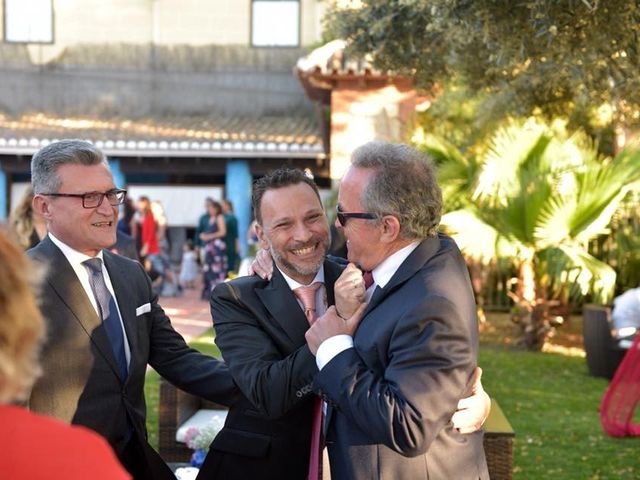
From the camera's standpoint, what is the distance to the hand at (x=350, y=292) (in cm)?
289

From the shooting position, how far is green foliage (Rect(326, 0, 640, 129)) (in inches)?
228

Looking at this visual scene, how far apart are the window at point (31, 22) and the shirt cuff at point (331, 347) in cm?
2620

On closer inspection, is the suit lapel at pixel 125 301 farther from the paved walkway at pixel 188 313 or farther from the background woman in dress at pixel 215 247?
the background woman in dress at pixel 215 247

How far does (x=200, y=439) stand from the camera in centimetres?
537

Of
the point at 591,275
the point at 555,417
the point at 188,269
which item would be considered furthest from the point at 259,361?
the point at 188,269

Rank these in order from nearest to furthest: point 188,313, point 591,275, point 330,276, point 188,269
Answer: point 330,276 < point 591,275 < point 188,313 < point 188,269

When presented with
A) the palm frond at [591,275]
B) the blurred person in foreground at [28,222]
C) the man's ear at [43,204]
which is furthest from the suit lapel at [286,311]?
the palm frond at [591,275]

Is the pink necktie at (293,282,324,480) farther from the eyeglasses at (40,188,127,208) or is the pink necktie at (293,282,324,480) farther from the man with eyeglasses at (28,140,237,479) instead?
the eyeglasses at (40,188,127,208)

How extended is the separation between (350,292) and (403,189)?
0.34m

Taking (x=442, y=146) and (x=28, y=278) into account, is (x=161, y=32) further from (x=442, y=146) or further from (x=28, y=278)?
(x=28, y=278)

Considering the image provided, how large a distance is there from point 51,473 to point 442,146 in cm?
1251

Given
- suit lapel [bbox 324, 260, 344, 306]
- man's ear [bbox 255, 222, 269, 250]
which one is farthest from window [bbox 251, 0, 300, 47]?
suit lapel [bbox 324, 260, 344, 306]

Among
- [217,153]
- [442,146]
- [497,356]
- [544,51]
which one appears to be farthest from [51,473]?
[217,153]

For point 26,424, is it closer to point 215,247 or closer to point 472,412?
point 472,412
